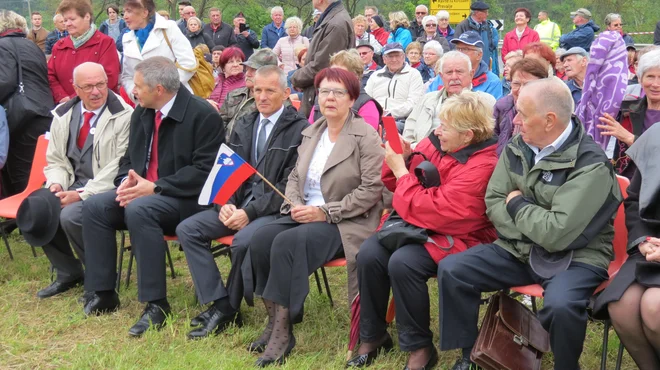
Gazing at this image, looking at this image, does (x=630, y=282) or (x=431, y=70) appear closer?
(x=630, y=282)

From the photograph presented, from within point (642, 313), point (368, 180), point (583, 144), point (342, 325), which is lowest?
point (342, 325)

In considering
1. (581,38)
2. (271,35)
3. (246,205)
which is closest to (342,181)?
(246,205)

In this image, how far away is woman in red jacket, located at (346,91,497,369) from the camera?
402 cm

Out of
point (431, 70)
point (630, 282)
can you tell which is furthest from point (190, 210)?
point (431, 70)

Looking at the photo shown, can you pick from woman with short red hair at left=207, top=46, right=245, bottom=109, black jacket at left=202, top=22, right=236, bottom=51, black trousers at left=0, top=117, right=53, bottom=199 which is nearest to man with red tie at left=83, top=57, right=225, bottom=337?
black trousers at left=0, top=117, right=53, bottom=199

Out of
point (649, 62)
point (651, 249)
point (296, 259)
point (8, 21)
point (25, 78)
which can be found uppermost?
point (8, 21)

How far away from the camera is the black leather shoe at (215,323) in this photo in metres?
4.69

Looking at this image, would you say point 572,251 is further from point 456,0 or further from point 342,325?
point 456,0

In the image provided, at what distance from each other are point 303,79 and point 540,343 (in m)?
3.18

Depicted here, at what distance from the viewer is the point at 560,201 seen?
12.0ft

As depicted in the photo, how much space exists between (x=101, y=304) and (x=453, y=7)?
42.2ft

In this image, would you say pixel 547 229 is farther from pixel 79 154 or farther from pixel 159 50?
pixel 159 50

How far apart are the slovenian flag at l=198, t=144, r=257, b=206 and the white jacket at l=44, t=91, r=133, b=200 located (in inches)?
43.8

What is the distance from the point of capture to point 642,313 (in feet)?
11.3
